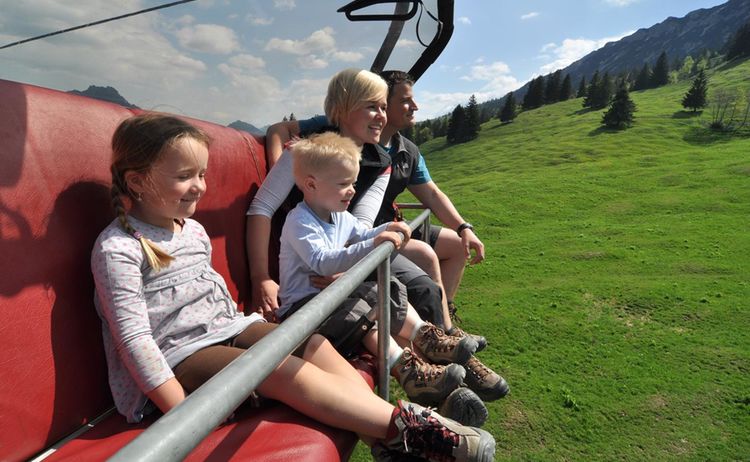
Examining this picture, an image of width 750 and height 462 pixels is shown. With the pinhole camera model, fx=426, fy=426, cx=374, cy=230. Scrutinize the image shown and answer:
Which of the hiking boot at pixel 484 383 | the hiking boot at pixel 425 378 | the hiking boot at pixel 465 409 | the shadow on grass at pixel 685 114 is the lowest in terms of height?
the shadow on grass at pixel 685 114

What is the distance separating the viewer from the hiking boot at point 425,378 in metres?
1.62

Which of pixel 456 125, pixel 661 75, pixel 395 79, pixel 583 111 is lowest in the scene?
pixel 583 111

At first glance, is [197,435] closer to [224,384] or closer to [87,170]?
[224,384]

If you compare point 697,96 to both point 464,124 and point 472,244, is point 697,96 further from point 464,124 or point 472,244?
point 472,244

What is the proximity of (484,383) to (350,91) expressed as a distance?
1689mm

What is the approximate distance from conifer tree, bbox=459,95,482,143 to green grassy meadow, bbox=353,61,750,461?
148ft

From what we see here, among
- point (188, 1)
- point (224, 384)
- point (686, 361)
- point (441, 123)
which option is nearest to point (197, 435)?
point (224, 384)

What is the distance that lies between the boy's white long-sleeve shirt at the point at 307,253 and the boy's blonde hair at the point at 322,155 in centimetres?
18

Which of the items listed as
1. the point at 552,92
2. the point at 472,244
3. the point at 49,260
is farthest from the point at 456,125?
the point at 49,260

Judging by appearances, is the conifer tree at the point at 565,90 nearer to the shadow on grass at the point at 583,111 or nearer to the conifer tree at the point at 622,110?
the shadow on grass at the point at 583,111

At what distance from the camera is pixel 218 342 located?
1.44m

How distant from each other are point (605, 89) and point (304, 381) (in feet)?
244

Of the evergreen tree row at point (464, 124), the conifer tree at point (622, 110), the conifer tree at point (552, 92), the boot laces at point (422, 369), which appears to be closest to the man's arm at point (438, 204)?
the boot laces at point (422, 369)

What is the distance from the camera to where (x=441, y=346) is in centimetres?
189
